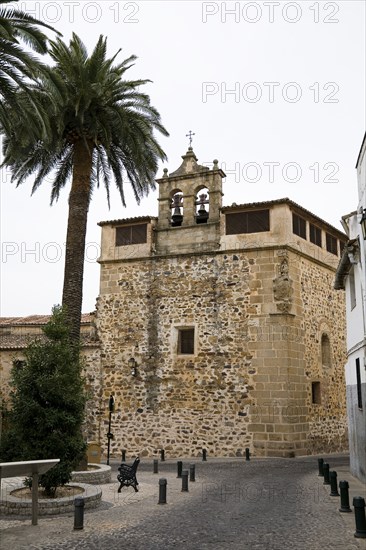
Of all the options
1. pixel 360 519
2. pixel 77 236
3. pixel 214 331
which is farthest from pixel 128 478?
pixel 214 331

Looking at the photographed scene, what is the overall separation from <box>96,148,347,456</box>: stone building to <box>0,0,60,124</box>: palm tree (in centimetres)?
1018

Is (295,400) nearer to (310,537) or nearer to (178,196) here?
(178,196)

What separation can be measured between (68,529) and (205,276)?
12.8m

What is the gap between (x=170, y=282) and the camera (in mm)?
20953

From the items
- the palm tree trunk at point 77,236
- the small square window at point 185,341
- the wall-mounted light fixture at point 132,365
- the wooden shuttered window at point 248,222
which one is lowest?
the wall-mounted light fixture at point 132,365

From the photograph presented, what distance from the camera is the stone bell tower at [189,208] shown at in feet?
68.1

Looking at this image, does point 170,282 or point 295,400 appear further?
point 170,282

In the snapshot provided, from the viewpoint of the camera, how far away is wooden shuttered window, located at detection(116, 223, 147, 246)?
21766mm

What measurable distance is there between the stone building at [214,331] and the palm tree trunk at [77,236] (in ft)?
19.4

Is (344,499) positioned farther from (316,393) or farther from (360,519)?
(316,393)

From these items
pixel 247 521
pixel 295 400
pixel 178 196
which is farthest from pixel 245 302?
pixel 247 521

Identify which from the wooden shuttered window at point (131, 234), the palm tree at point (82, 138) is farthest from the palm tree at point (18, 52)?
the wooden shuttered window at point (131, 234)

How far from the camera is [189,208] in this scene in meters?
21.3

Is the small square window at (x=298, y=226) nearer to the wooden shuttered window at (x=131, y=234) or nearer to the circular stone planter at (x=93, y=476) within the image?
the wooden shuttered window at (x=131, y=234)
